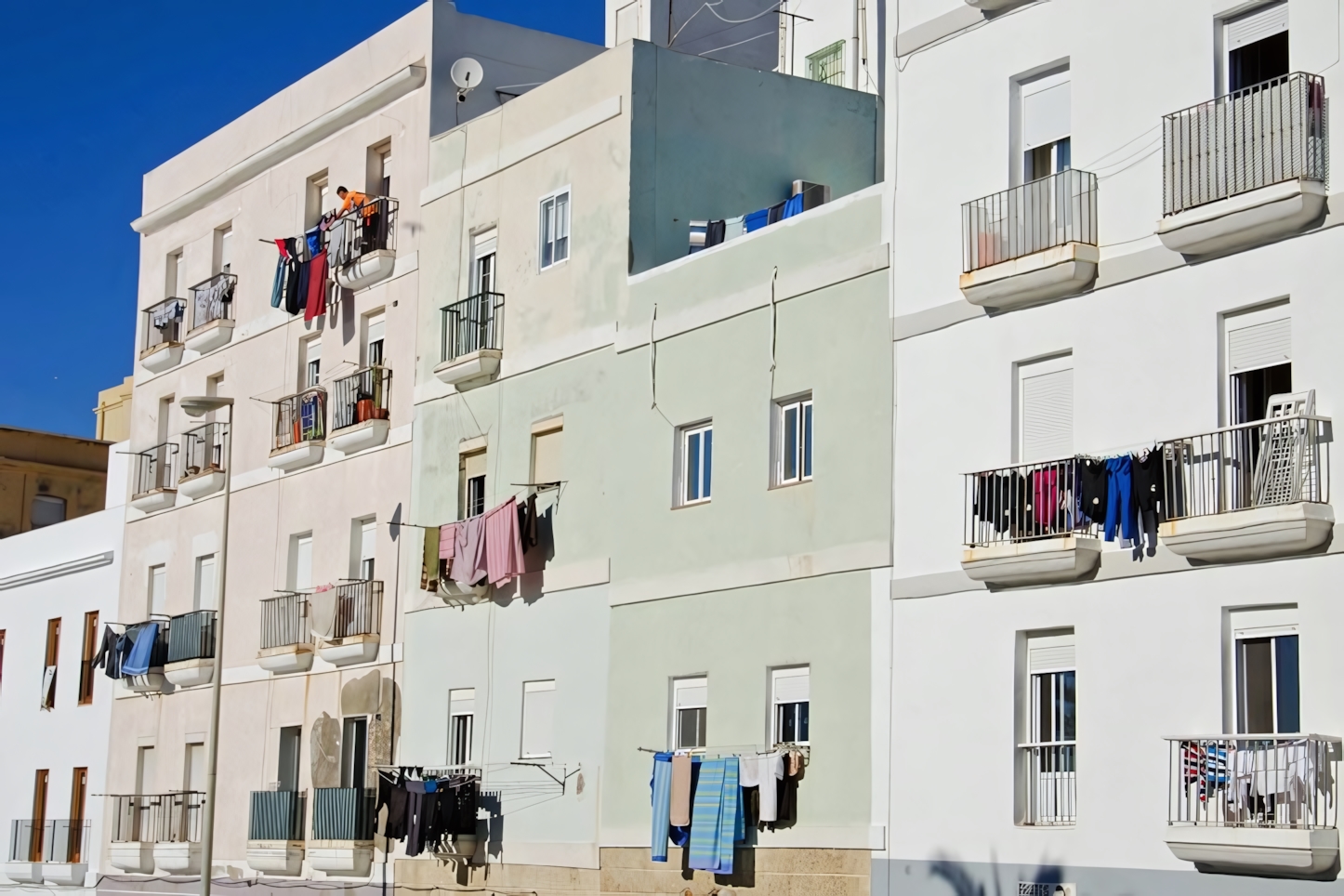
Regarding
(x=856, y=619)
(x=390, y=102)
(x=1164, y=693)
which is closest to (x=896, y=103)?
(x=856, y=619)

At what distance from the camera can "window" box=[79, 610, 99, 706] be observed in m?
44.7

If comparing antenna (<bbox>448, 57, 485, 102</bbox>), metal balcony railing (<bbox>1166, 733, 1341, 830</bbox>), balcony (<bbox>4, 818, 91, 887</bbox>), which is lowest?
balcony (<bbox>4, 818, 91, 887</bbox>)

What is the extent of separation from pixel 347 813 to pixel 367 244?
9.58m

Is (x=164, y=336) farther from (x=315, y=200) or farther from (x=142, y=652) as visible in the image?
(x=142, y=652)

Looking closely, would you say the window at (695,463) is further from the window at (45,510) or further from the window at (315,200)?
the window at (45,510)

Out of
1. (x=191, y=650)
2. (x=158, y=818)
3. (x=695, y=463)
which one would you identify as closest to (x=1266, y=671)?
(x=695, y=463)

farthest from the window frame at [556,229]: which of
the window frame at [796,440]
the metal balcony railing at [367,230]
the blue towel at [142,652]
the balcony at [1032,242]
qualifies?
the blue towel at [142,652]

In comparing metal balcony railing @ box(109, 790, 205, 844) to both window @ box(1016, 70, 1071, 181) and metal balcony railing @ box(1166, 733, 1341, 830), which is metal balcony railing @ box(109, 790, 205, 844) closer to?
window @ box(1016, 70, 1071, 181)

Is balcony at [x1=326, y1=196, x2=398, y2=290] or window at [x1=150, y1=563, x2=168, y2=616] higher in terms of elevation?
Answer: balcony at [x1=326, y1=196, x2=398, y2=290]

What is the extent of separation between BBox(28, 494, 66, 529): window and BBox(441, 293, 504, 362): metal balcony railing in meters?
25.7

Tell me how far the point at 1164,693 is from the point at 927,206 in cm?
682

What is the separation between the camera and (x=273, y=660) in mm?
37281

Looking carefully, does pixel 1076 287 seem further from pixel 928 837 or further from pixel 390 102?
pixel 390 102

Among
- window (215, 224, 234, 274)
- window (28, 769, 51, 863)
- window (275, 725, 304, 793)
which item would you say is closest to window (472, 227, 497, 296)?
window (275, 725, 304, 793)
